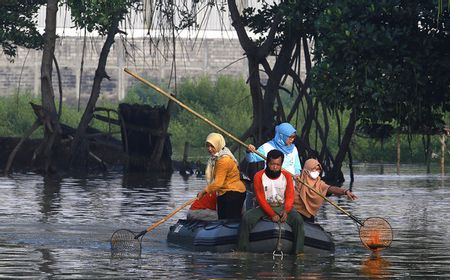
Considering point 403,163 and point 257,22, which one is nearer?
point 257,22

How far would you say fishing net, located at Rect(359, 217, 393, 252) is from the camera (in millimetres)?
20234

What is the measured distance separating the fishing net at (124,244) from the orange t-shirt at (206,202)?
102 centimetres

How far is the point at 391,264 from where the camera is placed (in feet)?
62.0

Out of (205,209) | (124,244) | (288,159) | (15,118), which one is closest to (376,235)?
(288,159)

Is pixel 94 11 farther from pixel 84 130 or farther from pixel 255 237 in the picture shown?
pixel 255 237

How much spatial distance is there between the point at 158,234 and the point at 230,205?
3.17 metres

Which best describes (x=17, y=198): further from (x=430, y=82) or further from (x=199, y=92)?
(x=199, y=92)

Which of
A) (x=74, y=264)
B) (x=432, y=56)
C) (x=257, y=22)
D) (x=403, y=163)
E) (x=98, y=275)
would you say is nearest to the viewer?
(x=98, y=275)

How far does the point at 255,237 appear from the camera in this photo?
63.6 ft

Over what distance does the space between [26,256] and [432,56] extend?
8.15 m

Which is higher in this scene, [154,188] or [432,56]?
[432,56]

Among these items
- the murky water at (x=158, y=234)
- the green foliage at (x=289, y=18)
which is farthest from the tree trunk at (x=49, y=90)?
the green foliage at (x=289, y=18)

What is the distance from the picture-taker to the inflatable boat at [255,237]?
63.5ft

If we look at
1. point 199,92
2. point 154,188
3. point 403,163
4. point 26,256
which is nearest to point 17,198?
point 154,188
